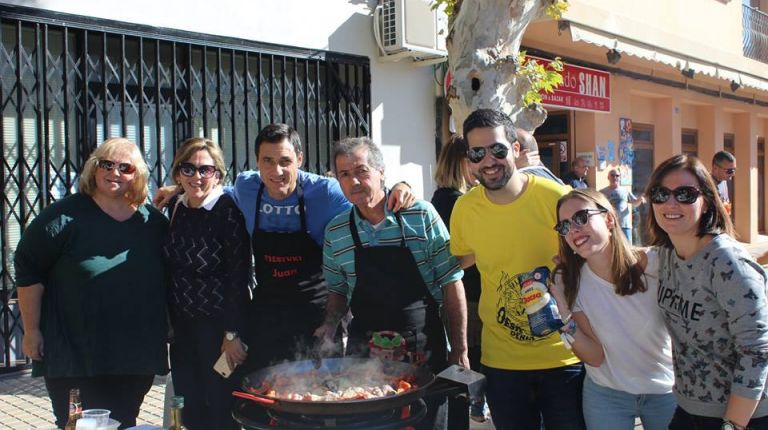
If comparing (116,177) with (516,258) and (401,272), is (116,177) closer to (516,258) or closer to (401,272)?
(401,272)

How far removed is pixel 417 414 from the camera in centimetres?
274

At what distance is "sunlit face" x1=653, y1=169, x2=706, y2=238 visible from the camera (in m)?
2.42

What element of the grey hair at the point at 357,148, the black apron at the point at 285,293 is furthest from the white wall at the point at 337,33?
the grey hair at the point at 357,148

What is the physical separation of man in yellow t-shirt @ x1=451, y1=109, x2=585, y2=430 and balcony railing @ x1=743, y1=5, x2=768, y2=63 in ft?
56.5

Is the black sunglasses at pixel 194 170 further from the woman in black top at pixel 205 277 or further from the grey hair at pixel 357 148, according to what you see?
the grey hair at pixel 357 148

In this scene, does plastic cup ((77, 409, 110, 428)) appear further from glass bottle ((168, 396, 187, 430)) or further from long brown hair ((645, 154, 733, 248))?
long brown hair ((645, 154, 733, 248))

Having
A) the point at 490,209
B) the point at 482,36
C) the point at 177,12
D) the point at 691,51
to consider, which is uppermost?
the point at 691,51

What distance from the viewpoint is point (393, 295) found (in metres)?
3.09

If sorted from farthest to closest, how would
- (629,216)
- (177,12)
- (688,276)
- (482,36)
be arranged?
1. (629,216)
2. (177,12)
3. (482,36)
4. (688,276)

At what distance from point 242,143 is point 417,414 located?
513 cm

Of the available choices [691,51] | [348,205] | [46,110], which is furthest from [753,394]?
[691,51]

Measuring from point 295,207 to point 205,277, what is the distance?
0.55 metres

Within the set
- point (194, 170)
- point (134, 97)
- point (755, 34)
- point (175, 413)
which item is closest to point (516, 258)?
point (175, 413)

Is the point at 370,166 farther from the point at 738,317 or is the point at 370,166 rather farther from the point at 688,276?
the point at 738,317
